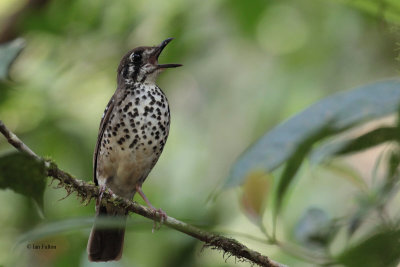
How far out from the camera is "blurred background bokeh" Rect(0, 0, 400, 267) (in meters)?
4.00

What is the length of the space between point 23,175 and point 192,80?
448cm

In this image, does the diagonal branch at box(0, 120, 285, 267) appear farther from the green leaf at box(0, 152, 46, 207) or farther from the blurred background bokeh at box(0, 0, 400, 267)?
the blurred background bokeh at box(0, 0, 400, 267)

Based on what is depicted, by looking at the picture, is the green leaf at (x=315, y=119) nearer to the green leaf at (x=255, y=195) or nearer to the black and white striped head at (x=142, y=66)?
the green leaf at (x=255, y=195)

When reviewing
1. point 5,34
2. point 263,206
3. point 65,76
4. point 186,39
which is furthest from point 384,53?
point 263,206

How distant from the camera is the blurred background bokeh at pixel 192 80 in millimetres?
3996

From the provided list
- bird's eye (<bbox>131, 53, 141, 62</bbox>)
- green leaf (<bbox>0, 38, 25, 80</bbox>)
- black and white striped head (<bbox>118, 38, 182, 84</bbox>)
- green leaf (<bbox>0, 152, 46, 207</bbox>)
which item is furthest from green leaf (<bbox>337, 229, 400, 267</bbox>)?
bird's eye (<bbox>131, 53, 141, 62</bbox>)

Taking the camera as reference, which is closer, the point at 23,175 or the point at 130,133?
the point at 23,175

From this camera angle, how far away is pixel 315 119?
1.59 metres


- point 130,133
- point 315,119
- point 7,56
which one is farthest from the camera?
point 130,133

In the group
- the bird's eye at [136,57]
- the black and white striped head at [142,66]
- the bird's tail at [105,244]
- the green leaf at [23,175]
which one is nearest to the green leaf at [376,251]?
the green leaf at [23,175]

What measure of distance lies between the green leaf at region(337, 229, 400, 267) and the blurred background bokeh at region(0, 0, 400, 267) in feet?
6.75

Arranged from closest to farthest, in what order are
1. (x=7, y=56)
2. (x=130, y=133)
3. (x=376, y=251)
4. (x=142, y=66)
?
(x=376, y=251) < (x=7, y=56) < (x=130, y=133) < (x=142, y=66)

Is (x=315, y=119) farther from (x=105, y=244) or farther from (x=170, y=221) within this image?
(x=105, y=244)

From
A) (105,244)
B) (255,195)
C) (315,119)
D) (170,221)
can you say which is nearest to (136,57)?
(105,244)
